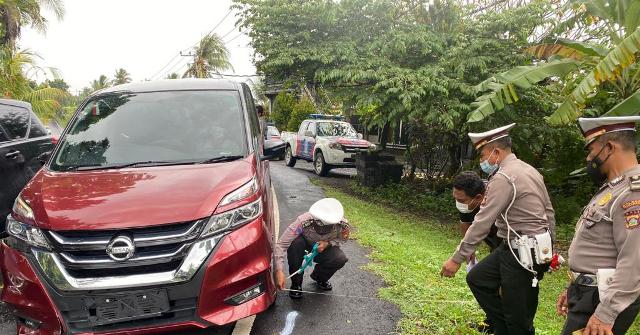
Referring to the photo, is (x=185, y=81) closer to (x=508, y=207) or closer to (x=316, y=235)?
(x=316, y=235)

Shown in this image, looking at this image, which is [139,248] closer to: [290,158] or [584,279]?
[584,279]

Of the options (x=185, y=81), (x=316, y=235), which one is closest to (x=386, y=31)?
(x=185, y=81)

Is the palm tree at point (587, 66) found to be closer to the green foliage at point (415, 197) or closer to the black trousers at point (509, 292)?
the black trousers at point (509, 292)

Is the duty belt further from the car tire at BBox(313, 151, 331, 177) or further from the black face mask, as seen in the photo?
the car tire at BBox(313, 151, 331, 177)

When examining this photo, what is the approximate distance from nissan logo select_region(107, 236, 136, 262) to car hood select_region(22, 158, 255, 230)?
0.31ft

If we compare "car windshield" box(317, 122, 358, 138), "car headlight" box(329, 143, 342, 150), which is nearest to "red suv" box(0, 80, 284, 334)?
"car headlight" box(329, 143, 342, 150)

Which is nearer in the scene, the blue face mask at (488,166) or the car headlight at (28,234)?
the car headlight at (28,234)

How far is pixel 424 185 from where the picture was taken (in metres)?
13.0

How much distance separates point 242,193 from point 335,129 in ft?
39.5

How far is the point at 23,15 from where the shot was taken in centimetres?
1563

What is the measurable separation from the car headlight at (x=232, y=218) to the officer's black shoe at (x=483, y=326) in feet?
6.65

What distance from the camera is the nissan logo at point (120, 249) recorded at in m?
2.76

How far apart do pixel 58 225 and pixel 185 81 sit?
223cm

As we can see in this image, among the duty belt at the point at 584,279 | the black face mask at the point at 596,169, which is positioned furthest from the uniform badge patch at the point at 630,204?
the duty belt at the point at 584,279
